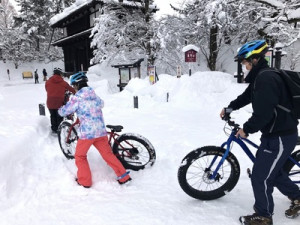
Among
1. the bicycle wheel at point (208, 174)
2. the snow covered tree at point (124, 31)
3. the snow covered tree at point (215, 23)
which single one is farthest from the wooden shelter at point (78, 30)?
the bicycle wheel at point (208, 174)

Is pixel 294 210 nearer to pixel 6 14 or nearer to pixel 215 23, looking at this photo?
pixel 215 23

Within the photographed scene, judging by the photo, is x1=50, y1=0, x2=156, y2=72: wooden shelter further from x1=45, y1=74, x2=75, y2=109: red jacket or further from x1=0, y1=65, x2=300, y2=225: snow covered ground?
x1=0, y1=65, x2=300, y2=225: snow covered ground

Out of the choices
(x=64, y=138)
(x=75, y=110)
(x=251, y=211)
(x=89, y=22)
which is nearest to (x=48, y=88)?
(x=64, y=138)

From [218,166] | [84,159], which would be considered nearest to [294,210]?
[218,166]

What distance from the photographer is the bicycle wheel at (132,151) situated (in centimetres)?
420

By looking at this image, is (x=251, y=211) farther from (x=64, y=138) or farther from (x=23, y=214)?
(x=64, y=138)

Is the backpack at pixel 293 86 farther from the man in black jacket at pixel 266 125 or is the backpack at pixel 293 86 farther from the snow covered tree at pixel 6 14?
the snow covered tree at pixel 6 14

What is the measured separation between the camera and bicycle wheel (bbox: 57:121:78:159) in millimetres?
4762

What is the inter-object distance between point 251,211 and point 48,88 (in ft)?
16.8

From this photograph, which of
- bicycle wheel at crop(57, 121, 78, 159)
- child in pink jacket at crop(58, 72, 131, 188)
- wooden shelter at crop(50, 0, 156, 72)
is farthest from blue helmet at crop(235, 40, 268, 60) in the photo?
wooden shelter at crop(50, 0, 156, 72)

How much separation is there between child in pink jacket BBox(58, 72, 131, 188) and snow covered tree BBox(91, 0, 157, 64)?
14.1m

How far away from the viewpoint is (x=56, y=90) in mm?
5840

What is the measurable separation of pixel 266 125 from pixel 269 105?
29cm

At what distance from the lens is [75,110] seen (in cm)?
365
